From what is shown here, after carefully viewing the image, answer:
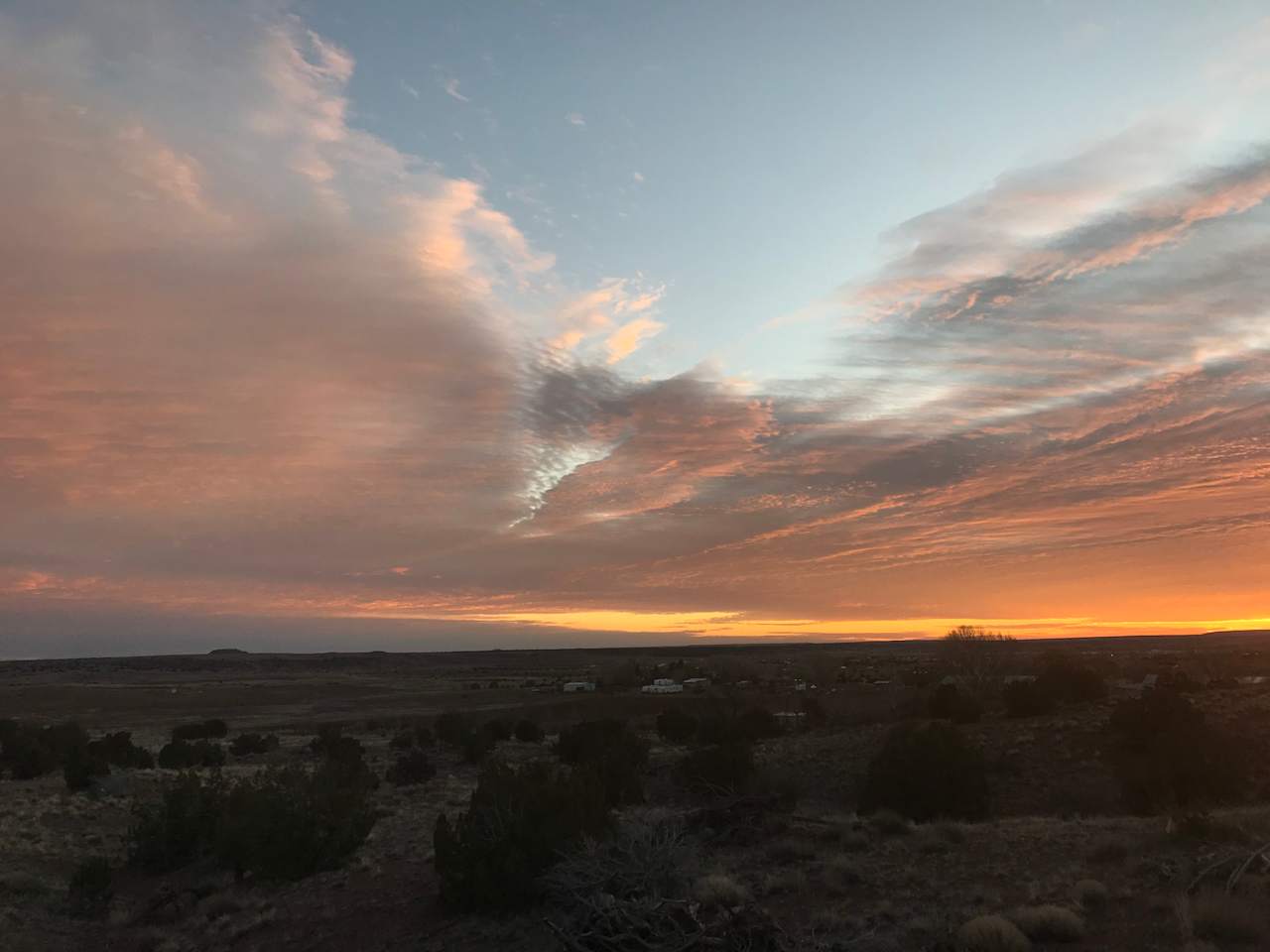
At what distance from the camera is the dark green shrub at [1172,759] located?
25828 mm

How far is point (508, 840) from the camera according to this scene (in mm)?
16812

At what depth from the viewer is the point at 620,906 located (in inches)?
492

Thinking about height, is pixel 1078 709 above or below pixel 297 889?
above

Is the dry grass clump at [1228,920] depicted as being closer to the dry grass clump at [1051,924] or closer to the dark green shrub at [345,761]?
the dry grass clump at [1051,924]

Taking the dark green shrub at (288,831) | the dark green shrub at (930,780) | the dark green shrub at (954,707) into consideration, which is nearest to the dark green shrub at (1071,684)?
the dark green shrub at (954,707)

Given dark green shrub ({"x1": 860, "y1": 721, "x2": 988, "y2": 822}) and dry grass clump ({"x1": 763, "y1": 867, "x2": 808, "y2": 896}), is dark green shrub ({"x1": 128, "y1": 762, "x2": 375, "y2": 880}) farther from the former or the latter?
dark green shrub ({"x1": 860, "y1": 721, "x2": 988, "y2": 822})

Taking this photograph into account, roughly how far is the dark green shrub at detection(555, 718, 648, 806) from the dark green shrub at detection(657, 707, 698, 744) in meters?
6.75

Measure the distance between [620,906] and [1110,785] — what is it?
22.8 m

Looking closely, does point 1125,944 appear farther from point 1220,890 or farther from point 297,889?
point 297,889

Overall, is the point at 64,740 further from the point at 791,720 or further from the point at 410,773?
the point at 791,720

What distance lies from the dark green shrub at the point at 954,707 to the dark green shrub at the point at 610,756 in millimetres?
14854

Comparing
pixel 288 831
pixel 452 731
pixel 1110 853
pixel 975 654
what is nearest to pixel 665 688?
pixel 975 654

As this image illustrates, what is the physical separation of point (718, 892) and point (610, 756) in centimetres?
1673

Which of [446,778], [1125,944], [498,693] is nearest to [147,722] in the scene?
[498,693]
